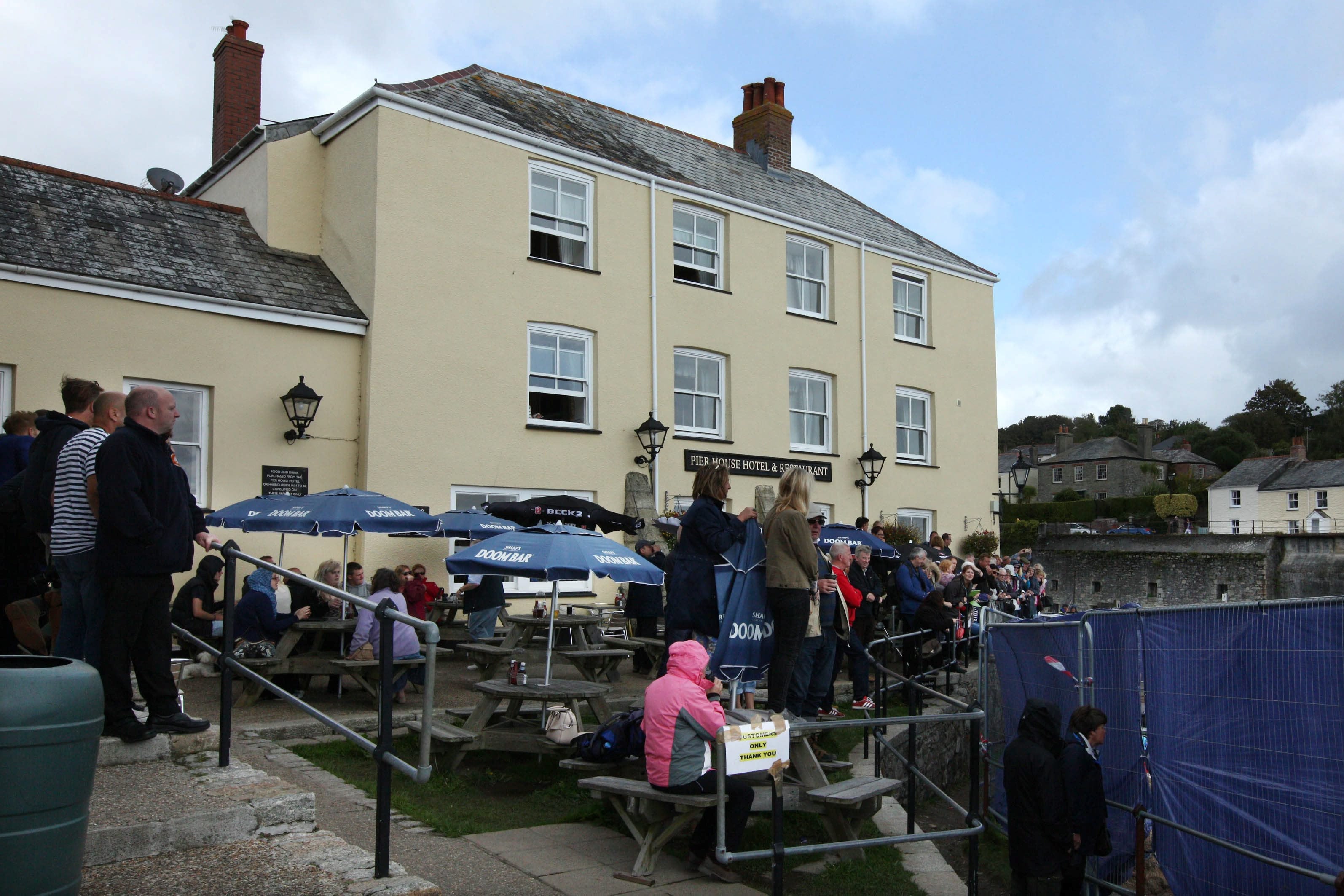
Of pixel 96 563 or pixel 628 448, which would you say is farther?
pixel 628 448

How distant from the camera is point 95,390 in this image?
6.20 m

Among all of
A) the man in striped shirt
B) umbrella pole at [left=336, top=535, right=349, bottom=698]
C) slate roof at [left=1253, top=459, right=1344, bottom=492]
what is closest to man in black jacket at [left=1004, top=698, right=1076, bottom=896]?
the man in striped shirt

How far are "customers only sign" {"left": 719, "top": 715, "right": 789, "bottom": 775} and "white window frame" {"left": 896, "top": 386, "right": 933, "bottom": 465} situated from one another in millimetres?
17681

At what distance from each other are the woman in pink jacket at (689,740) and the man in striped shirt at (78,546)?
3.05 m

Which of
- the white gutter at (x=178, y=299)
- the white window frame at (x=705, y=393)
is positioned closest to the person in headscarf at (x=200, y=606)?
the white gutter at (x=178, y=299)

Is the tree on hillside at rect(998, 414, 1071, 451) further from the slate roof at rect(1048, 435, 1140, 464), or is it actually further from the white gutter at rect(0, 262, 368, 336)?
the white gutter at rect(0, 262, 368, 336)

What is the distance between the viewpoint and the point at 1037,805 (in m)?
6.97

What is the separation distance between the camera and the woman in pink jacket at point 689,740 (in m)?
6.14

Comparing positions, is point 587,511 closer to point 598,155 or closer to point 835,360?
point 598,155

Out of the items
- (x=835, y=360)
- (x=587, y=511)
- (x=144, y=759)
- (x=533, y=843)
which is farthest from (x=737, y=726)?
(x=835, y=360)

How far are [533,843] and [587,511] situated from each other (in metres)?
8.40

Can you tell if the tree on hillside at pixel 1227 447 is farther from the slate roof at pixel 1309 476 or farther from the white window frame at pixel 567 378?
the white window frame at pixel 567 378

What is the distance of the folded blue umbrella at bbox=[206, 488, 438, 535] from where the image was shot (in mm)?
11234

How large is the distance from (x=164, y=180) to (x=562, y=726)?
51.0 ft
